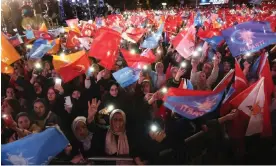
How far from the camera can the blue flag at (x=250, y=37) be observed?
23.7ft

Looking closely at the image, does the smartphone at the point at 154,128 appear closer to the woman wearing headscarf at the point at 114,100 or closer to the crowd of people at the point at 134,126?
the crowd of people at the point at 134,126

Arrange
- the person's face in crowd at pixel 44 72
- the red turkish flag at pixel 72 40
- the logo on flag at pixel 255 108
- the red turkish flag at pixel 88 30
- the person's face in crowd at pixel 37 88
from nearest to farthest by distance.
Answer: the logo on flag at pixel 255 108 < the person's face in crowd at pixel 37 88 < the person's face in crowd at pixel 44 72 < the red turkish flag at pixel 72 40 < the red turkish flag at pixel 88 30

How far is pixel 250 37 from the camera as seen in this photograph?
7.33 m

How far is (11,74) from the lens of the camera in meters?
8.02

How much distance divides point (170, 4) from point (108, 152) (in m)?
78.6

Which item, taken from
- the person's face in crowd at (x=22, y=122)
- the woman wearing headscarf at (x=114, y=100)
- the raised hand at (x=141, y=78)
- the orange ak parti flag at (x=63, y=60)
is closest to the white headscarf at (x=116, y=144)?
the woman wearing headscarf at (x=114, y=100)

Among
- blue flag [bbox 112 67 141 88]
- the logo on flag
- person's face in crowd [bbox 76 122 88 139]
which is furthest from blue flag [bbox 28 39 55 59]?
the logo on flag

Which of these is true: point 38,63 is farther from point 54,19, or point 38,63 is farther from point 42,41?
point 54,19

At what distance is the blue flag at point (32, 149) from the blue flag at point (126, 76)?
10.3 feet

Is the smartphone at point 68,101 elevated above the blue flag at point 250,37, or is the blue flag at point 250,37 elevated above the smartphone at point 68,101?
the blue flag at point 250,37

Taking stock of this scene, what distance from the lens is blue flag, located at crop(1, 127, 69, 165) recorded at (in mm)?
3600

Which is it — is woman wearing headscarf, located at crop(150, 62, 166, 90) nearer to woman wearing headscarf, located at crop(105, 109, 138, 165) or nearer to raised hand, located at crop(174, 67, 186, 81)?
raised hand, located at crop(174, 67, 186, 81)

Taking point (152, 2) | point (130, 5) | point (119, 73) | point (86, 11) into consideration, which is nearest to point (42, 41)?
point (119, 73)

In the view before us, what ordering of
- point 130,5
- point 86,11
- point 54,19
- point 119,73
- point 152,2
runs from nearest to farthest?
point 119,73
point 54,19
point 86,11
point 130,5
point 152,2
